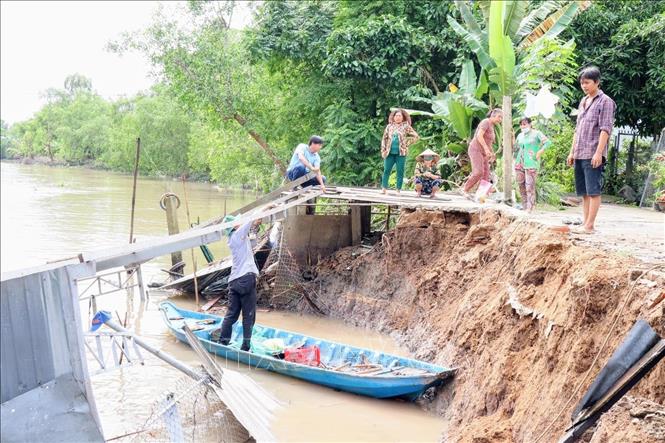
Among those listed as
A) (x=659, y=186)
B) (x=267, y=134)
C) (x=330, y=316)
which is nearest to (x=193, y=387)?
(x=330, y=316)

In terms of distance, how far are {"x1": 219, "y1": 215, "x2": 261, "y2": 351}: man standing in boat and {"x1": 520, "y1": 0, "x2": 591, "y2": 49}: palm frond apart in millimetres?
7244

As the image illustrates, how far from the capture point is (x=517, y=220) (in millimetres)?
8297

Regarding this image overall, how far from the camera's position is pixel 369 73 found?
14.9 m

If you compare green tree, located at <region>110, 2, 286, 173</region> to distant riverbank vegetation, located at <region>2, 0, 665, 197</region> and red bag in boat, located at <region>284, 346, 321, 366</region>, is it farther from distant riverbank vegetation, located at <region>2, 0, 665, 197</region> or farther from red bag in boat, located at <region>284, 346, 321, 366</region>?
red bag in boat, located at <region>284, 346, 321, 366</region>

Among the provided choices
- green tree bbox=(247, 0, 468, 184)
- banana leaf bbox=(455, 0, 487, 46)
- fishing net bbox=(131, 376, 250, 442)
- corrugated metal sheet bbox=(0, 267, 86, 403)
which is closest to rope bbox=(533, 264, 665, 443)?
fishing net bbox=(131, 376, 250, 442)

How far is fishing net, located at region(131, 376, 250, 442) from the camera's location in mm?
5734

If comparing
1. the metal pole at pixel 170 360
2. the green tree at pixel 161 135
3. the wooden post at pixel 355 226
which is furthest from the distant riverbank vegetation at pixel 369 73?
the green tree at pixel 161 135

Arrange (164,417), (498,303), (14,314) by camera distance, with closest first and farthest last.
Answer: (14,314), (164,417), (498,303)

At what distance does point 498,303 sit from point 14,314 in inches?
201

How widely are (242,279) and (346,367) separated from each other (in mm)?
1782

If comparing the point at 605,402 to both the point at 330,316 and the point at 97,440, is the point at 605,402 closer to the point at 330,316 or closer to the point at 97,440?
the point at 97,440

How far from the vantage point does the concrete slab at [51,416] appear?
4.04 metres

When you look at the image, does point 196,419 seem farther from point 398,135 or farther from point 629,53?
point 629,53

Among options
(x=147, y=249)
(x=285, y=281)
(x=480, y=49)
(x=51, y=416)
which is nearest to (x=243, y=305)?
(x=147, y=249)
